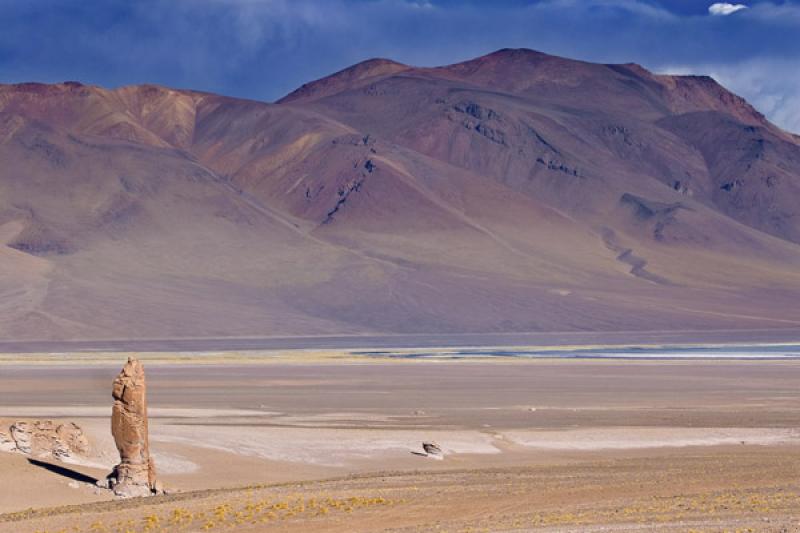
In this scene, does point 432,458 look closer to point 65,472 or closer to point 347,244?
point 65,472

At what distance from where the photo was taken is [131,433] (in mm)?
23234

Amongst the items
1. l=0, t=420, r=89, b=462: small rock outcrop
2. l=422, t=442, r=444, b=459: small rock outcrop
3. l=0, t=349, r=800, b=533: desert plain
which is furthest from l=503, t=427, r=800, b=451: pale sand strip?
l=0, t=420, r=89, b=462: small rock outcrop

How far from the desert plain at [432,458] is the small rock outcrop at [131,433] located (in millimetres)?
421

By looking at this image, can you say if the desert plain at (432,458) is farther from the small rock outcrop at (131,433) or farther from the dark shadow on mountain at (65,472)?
the small rock outcrop at (131,433)

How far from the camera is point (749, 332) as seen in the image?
11931 cm

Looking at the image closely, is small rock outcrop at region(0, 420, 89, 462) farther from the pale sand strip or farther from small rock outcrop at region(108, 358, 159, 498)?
the pale sand strip

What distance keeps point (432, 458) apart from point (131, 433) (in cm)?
792

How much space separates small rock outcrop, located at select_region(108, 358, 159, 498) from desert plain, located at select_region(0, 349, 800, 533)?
16.6 inches

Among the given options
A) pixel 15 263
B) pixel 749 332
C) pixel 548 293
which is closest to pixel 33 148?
pixel 15 263

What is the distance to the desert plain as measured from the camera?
1975 centimetres

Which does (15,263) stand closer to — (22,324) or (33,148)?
(22,324)

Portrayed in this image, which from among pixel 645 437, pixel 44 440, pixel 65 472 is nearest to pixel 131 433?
pixel 65 472

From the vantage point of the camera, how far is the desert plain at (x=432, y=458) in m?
19.8

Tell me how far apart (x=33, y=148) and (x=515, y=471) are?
153 m
